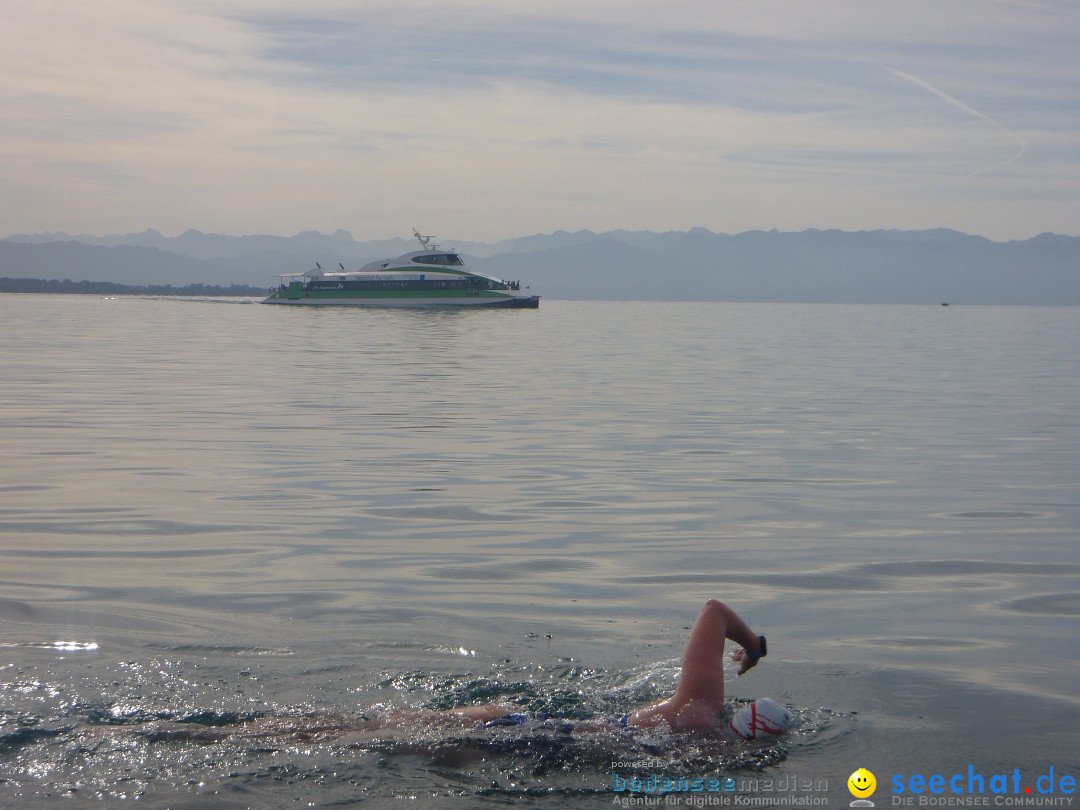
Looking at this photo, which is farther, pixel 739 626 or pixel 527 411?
pixel 527 411

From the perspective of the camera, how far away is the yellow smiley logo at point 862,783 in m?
5.14

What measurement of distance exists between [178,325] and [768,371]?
37035 mm

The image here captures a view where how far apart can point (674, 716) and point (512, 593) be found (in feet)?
9.06

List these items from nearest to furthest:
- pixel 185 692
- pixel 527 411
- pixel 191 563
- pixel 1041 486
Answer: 1. pixel 185 692
2. pixel 191 563
3. pixel 1041 486
4. pixel 527 411

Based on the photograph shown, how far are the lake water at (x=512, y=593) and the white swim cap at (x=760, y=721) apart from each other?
13 centimetres

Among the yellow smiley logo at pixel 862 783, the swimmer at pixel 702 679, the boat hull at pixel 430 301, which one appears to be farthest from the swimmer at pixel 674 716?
the boat hull at pixel 430 301

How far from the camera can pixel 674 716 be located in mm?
5520

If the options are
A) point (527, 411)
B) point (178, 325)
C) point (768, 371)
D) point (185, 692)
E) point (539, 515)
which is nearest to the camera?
point (185, 692)

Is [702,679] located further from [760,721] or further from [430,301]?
[430,301]

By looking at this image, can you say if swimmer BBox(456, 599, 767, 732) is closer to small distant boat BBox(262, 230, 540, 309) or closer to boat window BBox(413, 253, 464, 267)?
small distant boat BBox(262, 230, 540, 309)

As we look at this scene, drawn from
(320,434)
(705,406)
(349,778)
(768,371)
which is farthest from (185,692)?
(768,371)

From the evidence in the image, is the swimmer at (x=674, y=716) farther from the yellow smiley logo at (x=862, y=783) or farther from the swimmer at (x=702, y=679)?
the yellow smiley logo at (x=862, y=783)

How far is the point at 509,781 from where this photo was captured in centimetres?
521

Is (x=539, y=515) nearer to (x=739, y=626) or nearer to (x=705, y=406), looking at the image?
(x=739, y=626)
